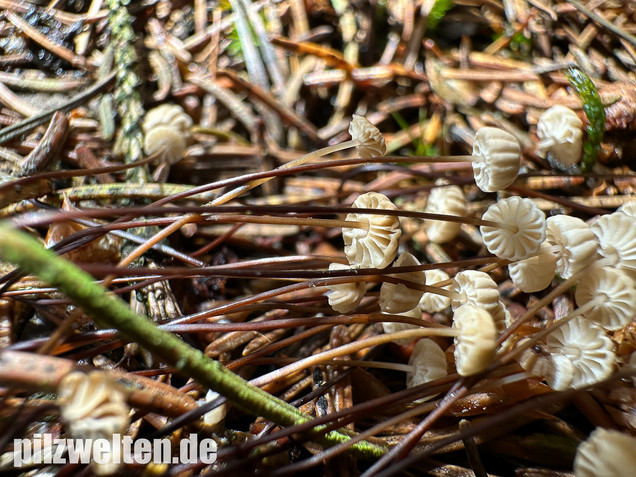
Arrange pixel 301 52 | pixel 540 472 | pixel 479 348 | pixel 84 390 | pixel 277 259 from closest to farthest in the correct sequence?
pixel 84 390 < pixel 479 348 < pixel 540 472 < pixel 277 259 < pixel 301 52

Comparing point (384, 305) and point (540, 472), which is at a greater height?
point (384, 305)

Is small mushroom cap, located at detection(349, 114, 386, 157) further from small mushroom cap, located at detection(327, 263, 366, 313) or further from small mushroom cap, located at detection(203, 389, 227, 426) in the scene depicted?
small mushroom cap, located at detection(203, 389, 227, 426)

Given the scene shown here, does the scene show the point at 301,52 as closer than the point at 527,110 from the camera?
No

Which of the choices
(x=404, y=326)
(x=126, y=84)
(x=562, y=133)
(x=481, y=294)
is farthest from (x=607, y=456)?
(x=126, y=84)

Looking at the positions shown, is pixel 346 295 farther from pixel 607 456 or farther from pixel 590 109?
pixel 590 109

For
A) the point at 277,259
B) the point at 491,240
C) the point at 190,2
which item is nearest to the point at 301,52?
the point at 190,2

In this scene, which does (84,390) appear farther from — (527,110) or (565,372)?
(527,110)
